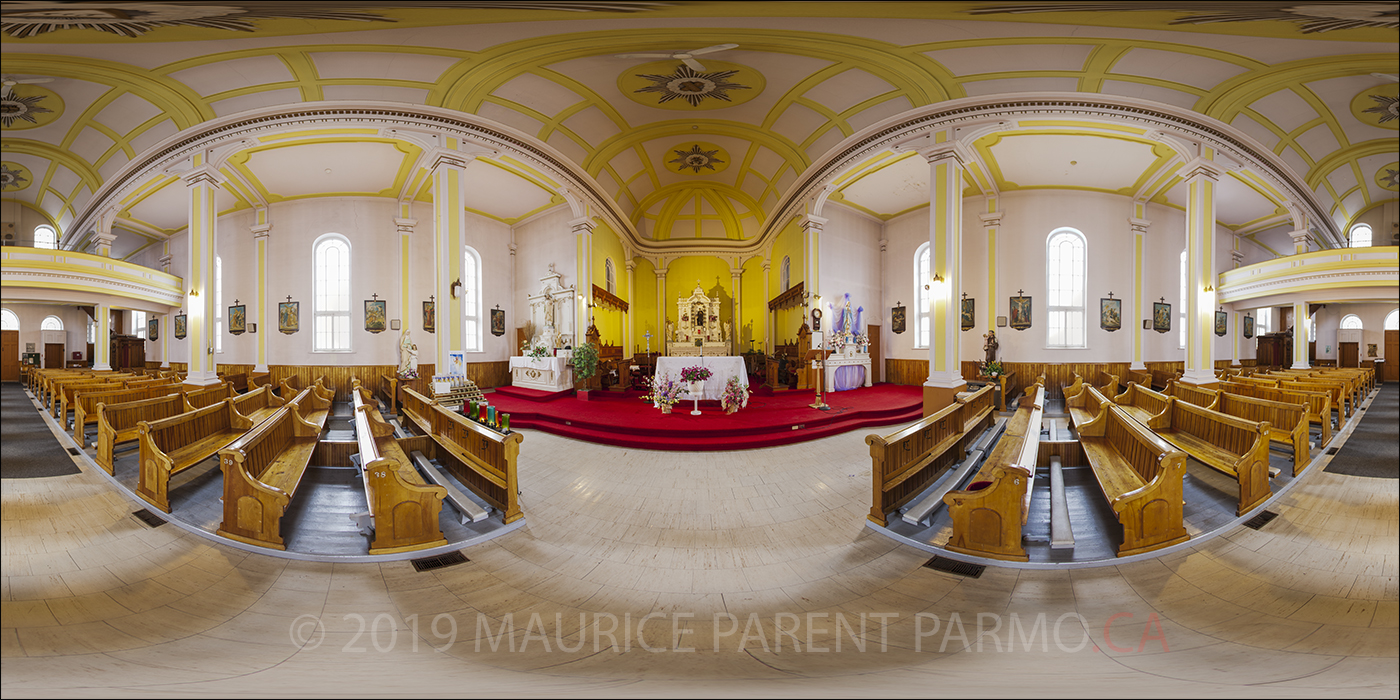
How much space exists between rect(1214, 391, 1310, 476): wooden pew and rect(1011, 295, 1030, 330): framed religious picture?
6436 millimetres

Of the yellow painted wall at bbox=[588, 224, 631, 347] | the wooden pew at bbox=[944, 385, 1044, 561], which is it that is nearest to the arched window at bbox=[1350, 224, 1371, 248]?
the wooden pew at bbox=[944, 385, 1044, 561]

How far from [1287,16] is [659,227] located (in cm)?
1316

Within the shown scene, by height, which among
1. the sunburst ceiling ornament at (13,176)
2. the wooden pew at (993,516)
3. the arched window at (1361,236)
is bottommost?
the wooden pew at (993,516)

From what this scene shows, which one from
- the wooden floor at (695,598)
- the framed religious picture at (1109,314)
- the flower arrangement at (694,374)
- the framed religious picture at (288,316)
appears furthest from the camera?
the framed religious picture at (1109,314)

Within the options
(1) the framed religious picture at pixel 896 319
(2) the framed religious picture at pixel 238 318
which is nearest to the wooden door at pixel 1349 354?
(1) the framed religious picture at pixel 896 319

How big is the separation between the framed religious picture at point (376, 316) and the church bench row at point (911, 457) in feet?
34.1

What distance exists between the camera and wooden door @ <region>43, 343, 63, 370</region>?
1.97 meters

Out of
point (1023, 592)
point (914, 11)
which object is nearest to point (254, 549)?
point (1023, 592)

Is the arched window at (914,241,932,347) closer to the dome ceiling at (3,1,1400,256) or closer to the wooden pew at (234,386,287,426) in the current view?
the dome ceiling at (3,1,1400,256)

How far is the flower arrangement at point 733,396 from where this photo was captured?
6.45 m

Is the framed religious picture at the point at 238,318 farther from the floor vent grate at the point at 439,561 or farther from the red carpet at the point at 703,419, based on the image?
the floor vent grate at the point at 439,561

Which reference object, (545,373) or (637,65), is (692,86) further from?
(545,373)

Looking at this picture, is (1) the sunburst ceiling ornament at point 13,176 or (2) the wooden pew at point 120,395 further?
(2) the wooden pew at point 120,395

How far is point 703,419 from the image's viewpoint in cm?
576
